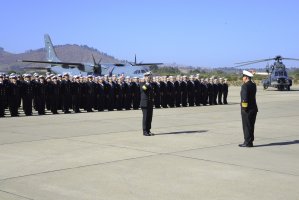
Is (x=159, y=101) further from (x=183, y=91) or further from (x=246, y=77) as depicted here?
(x=246, y=77)

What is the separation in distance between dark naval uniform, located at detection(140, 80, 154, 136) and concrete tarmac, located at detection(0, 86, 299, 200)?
372 mm

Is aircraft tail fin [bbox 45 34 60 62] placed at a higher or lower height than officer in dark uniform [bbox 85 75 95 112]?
higher

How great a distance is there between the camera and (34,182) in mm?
6742

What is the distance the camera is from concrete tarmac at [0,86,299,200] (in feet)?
20.6

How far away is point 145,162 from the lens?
8.24m

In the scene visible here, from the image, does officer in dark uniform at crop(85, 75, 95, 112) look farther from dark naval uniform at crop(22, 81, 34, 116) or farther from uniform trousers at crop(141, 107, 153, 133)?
uniform trousers at crop(141, 107, 153, 133)

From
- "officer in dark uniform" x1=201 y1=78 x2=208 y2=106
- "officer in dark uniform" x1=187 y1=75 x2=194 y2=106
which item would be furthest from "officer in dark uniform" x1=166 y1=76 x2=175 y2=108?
"officer in dark uniform" x1=201 y1=78 x2=208 y2=106

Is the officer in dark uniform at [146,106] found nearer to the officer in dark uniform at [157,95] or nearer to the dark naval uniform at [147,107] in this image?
the dark naval uniform at [147,107]

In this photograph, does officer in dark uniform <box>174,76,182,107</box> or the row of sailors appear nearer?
the row of sailors

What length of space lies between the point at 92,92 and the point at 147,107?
25.3ft

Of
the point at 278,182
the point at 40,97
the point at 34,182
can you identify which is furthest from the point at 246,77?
the point at 40,97

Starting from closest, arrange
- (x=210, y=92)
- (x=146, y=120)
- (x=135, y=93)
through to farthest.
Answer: (x=146, y=120) → (x=135, y=93) → (x=210, y=92)

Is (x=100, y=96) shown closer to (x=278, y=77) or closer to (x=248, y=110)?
(x=248, y=110)

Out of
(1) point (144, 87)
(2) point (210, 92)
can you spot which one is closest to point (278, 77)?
(2) point (210, 92)
